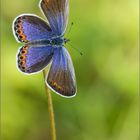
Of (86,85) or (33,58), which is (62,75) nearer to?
(33,58)

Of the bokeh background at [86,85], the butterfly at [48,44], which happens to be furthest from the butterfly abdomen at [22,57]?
the bokeh background at [86,85]

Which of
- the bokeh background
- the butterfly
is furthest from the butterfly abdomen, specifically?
the bokeh background

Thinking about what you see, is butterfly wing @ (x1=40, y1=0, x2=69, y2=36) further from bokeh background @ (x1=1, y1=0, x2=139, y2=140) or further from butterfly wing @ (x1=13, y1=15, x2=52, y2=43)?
bokeh background @ (x1=1, y1=0, x2=139, y2=140)

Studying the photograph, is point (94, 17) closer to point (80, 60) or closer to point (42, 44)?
point (80, 60)

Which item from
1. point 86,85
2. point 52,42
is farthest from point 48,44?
point 86,85

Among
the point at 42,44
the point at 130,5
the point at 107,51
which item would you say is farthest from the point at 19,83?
the point at 42,44

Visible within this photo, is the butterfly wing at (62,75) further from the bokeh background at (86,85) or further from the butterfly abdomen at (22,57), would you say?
the bokeh background at (86,85)

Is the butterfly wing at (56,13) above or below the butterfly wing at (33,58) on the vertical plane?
above
